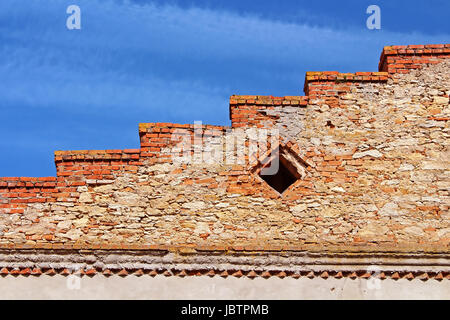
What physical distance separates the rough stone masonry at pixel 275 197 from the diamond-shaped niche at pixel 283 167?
1.1 inches

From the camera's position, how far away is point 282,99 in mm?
9297

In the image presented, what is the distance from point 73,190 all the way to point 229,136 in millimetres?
2057

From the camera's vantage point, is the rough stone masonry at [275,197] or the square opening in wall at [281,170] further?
the square opening in wall at [281,170]

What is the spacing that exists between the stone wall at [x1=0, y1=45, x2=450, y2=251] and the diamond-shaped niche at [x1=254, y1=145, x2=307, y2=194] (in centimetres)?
3

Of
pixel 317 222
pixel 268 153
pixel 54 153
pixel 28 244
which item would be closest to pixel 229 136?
pixel 268 153

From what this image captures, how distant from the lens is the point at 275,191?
8.90 metres

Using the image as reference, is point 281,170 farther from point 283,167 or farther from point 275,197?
point 275,197

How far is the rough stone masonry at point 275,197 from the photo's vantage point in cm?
824

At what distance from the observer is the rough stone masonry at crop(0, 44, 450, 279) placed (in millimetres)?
8242

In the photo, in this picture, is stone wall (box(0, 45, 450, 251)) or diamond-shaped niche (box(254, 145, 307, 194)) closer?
→ stone wall (box(0, 45, 450, 251))

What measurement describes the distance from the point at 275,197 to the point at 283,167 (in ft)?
2.04
